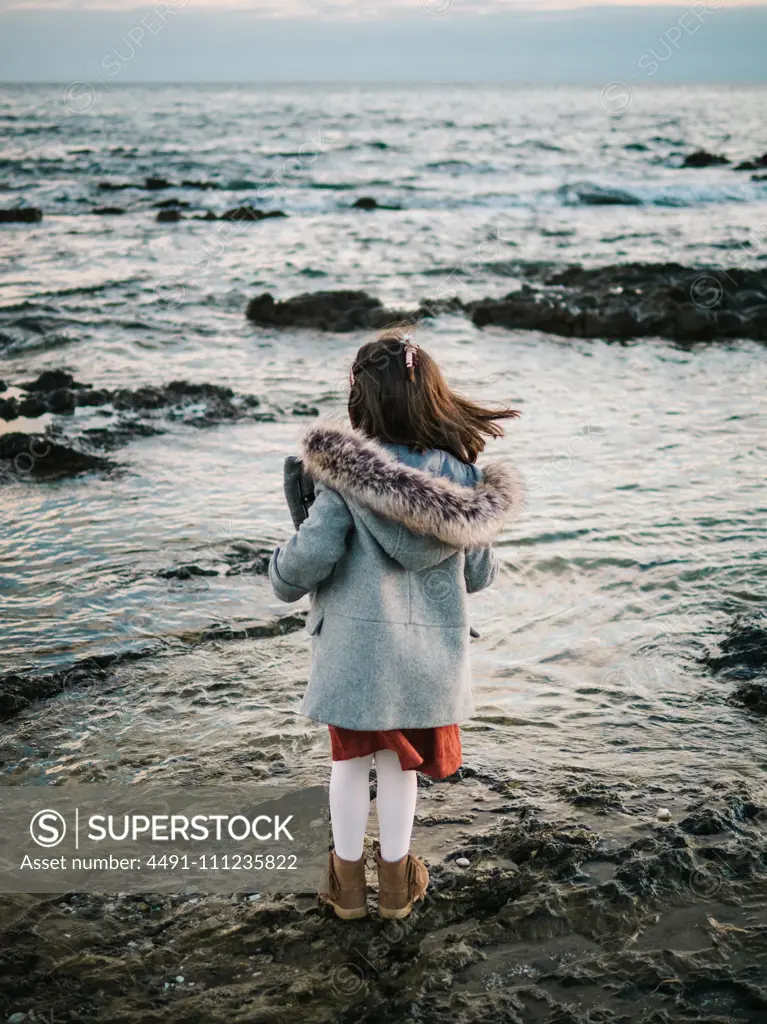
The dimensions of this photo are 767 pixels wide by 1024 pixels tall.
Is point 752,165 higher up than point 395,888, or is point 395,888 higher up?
point 752,165

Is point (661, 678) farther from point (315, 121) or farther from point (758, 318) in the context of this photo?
point (315, 121)

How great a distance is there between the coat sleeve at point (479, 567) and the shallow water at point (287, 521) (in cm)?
60

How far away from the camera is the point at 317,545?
8.57ft

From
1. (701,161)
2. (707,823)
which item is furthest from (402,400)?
(701,161)

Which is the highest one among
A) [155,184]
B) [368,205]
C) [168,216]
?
[155,184]

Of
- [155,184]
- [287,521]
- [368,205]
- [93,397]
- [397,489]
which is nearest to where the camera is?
[397,489]

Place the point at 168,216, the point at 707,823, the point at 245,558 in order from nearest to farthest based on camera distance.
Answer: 1. the point at 707,823
2. the point at 245,558
3. the point at 168,216

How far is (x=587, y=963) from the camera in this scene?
2680 millimetres

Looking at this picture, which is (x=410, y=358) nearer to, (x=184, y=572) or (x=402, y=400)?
(x=402, y=400)

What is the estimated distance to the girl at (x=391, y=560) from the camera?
263 centimetres

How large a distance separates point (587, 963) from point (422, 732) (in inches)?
30.0

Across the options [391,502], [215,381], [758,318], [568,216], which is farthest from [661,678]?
[568,216]

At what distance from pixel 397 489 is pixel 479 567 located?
448 millimetres

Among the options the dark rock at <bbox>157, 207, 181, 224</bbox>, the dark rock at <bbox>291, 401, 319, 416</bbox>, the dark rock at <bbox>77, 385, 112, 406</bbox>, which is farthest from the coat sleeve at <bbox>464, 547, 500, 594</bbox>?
the dark rock at <bbox>157, 207, 181, 224</bbox>
